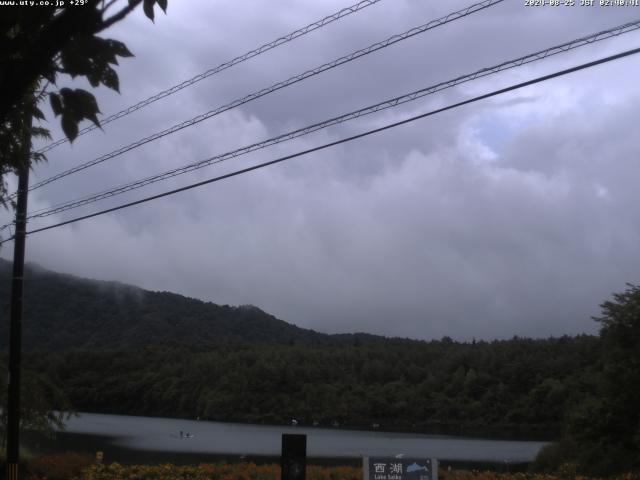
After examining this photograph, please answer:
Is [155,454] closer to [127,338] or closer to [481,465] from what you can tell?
[481,465]

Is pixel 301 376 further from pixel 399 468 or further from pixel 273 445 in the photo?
pixel 399 468

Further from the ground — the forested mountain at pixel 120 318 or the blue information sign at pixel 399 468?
the forested mountain at pixel 120 318

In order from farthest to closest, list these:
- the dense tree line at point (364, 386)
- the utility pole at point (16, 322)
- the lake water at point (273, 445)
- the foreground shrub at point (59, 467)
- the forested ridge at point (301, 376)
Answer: the dense tree line at point (364, 386), the forested ridge at point (301, 376), the lake water at point (273, 445), the foreground shrub at point (59, 467), the utility pole at point (16, 322)

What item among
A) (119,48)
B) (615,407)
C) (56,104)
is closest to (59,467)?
(615,407)

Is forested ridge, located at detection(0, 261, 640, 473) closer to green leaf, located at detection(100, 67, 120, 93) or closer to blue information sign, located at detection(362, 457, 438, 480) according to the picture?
blue information sign, located at detection(362, 457, 438, 480)

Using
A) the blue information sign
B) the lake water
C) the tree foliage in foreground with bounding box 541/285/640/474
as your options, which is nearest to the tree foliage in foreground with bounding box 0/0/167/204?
the blue information sign

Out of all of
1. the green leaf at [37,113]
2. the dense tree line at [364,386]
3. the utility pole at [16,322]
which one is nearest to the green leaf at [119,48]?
the green leaf at [37,113]

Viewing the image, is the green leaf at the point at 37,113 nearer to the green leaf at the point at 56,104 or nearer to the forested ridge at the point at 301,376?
the green leaf at the point at 56,104
